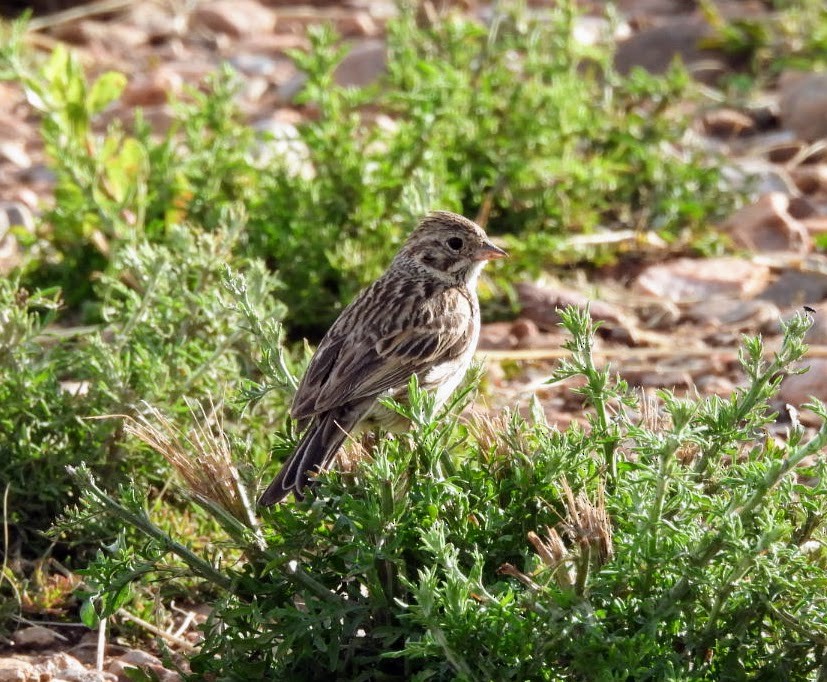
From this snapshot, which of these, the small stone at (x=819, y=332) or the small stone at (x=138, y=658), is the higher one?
the small stone at (x=138, y=658)

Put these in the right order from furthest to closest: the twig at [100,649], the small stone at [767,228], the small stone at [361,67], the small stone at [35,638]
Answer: the small stone at [361,67] < the small stone at [767,228] < the small stone at [35,638] < the twig at [100,649]

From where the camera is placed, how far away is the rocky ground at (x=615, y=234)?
6.39m

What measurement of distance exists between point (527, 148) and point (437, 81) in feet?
2.58

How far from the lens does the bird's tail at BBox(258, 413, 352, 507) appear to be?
414 centimetres

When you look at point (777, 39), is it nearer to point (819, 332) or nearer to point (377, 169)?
point (819, 332)

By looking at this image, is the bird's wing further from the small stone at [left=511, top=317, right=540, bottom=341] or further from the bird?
the small stone at [left=511, top=317, right=540, bottom=341]

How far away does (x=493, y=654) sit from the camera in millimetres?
3514

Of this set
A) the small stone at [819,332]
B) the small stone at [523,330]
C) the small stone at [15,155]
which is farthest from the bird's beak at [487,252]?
the small stone at [15,155]

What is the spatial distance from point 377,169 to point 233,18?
5.09m

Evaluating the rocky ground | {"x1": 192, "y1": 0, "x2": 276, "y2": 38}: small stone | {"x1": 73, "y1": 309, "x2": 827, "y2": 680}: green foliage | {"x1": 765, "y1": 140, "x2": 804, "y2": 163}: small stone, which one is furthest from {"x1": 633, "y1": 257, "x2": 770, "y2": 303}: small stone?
{"x1": 192, "y1": 0, "x2": 276, "y2": 38}: small stone

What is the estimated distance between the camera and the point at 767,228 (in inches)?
329

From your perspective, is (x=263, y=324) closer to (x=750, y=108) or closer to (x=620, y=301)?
(x=620, y=301)

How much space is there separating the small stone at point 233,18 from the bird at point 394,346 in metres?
6.13

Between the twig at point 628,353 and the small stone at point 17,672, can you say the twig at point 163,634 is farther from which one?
the twig at point 628,353
